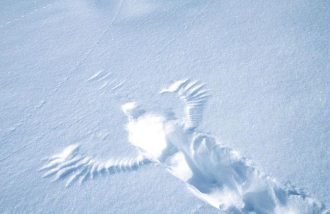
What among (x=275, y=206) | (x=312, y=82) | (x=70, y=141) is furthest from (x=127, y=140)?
(x=312, y=82)

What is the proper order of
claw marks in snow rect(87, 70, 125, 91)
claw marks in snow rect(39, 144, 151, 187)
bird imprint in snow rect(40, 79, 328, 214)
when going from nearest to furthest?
bird imprint in snow rect(40, 79, 328, 214) → claw marks in snow rect(39, 144, 151, 187) → claw marks in snow rect(87, 70, 125, 91)

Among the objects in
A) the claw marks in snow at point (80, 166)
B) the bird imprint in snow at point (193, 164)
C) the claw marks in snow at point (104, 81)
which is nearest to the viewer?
the bird imprint in snow at point (193, 164)

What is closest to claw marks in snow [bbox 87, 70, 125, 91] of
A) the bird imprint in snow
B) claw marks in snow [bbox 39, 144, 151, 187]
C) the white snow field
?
the white snow field

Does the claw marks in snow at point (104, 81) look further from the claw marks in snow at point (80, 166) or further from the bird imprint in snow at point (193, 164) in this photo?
the claw marks in snow at point (80, 166)

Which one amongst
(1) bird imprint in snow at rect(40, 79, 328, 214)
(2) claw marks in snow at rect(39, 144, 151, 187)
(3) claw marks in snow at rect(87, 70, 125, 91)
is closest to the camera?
(1) bird imprint in snow at rect(40, 79, 328, 214)

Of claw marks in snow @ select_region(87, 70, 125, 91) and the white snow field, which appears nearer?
the white snow field

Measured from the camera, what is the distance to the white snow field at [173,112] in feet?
3.02

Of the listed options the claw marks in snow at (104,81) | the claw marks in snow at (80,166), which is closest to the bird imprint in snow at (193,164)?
the claw marks in snow at (80,166)

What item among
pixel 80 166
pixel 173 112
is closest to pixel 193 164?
pixel 173 112

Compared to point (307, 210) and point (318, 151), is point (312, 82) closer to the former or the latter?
point (318, 151)

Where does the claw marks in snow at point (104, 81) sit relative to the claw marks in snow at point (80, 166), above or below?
above

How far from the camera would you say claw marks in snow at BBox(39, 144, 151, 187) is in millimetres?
1016

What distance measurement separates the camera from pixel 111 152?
3.51ft

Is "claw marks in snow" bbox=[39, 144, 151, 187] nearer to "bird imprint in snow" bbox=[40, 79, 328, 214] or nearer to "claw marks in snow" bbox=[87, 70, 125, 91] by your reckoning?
"bird imprint in snow" bbox=[40, 79, 328, 214]
